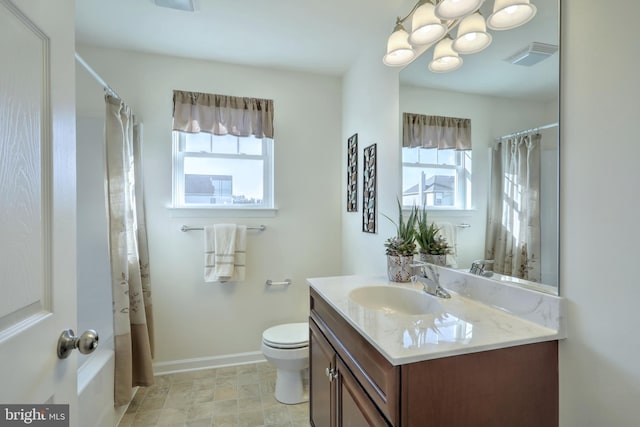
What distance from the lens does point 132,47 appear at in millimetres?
2145

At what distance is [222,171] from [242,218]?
427mm

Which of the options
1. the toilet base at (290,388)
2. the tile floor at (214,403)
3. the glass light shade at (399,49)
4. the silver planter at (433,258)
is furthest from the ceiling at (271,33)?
the tile floor at (214,403)

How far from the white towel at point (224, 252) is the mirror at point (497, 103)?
4.79ft

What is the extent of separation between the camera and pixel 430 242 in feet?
5.14

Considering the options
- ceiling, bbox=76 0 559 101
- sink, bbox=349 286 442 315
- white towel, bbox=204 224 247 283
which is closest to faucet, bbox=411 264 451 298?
sink, bbox=349 286 442 315

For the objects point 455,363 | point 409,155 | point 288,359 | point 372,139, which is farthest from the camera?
point 372,139

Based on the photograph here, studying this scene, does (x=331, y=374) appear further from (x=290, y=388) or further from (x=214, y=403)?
(x=214, y=403)

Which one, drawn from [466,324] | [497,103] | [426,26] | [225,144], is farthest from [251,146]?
[466,324]

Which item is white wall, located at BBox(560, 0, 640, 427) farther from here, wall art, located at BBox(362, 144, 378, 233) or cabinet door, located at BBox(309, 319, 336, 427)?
wall art, located at BBox(362, 144, 378, 233)

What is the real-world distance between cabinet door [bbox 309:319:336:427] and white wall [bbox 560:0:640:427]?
0.81 metres

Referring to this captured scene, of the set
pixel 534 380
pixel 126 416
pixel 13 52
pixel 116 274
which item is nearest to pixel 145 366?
pixel 126 416

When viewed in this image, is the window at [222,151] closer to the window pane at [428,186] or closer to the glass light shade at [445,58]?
the window pane at [428,186]

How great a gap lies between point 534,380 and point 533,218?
0.53 meters

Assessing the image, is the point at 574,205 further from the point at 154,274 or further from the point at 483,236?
the point at 154,274
